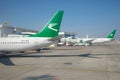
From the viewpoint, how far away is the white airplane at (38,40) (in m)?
25.9

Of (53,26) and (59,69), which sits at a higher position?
(53,26)

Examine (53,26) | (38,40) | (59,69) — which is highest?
(53,26)

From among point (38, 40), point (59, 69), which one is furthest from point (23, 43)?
point (59, 69)

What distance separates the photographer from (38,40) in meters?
25.9

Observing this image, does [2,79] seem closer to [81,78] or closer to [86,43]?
[81,78]

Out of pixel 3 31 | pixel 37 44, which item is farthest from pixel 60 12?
pixel 3 31

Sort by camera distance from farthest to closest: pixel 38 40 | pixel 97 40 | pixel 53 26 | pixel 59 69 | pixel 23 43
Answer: pixel 97 40 → pixel 53 26 → pixel 23 43 → pixel 38 40 → pixel 59 69

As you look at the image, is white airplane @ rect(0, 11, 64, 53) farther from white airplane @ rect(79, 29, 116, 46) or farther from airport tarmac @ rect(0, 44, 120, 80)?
white airplane @ rect(79, 29, 116, 46)

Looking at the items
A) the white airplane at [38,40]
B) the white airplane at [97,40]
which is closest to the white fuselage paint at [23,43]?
the white airplane at [38,40]

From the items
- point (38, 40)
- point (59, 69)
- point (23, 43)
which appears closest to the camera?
point (59, 69)

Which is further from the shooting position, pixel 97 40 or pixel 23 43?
pixel 97 40

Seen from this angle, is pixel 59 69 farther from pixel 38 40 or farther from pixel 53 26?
pixel 53 26

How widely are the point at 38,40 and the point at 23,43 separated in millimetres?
2511

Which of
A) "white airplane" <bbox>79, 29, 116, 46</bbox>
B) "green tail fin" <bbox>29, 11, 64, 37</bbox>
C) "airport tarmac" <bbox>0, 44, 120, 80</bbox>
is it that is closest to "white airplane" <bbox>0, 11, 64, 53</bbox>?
"green tail fin" <bbox>29, 11, 64, 37</bbox>
